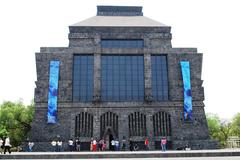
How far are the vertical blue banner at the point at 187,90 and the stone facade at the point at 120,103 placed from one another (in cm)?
69

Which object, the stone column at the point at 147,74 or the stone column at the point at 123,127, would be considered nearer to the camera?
the stone column at the point at 123,127

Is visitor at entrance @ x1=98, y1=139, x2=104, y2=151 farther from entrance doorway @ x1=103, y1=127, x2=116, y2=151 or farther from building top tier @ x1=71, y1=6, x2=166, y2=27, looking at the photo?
building top tier @ x1=71, y1=6, x2=166, y2=27

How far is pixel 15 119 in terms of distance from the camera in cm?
5994

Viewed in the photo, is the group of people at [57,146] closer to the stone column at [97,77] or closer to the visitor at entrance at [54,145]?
the visitor at entrance at [54,145]

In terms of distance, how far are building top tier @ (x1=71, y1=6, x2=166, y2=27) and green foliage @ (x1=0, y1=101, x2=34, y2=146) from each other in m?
22.1

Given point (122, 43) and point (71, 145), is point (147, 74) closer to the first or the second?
point (122, 43)

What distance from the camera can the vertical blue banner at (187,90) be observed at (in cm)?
4659

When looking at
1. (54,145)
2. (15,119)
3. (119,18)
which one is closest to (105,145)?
(54,145)

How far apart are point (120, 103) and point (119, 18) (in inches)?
711

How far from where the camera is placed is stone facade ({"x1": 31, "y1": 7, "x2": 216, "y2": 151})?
45.3m

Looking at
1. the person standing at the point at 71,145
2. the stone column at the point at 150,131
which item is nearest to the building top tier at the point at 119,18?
the stone column at the point at 150,131

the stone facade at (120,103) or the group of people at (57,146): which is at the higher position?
the stone facade at (120,103)

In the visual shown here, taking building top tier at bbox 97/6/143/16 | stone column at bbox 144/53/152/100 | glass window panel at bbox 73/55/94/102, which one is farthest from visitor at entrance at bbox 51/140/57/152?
building top tier at bbox 97/6/143/16

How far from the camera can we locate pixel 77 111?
4603 centimetres
